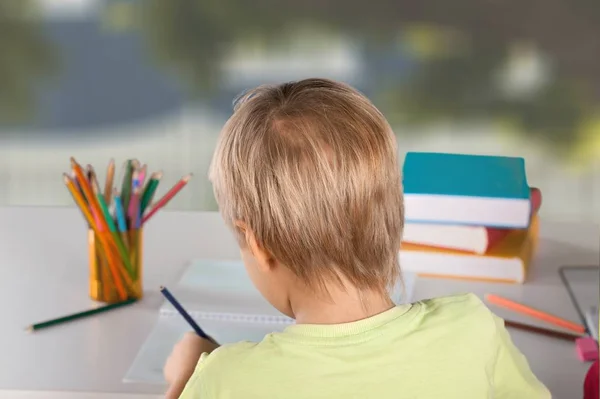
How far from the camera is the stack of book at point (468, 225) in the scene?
4.61ft

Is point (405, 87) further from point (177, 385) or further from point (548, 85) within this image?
point (177, 385)

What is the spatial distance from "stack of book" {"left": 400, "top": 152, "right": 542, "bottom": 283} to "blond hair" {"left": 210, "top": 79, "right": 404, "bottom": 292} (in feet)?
1.50

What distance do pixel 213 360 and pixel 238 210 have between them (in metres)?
0.14

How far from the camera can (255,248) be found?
952 mm

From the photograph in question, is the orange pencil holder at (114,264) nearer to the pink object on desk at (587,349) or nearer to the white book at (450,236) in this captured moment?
the white book at (450,236)

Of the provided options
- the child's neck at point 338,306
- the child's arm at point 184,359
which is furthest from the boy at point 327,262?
the child's arm at point 184,359

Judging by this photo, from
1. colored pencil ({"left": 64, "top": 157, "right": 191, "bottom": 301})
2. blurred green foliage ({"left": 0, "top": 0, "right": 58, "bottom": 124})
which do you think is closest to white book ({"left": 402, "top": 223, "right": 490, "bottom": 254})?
colored pencil ({"left": 64, "top": 157, "right": 191, "bottom": 301})

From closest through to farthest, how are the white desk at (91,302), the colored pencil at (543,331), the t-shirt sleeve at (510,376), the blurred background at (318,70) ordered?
1. the t-shirt sleeve at (510,376)
2. the white desk at (91,302)
3. the colored pencil at (543,331)
4. the blurred background at (318,70)

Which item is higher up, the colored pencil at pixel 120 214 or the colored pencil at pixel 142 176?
the colored pencil at pixel 142 176

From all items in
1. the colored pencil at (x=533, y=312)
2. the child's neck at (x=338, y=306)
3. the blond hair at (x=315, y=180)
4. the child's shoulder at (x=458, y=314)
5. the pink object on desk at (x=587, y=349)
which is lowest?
the pink object on desk at (x=587, y=349)

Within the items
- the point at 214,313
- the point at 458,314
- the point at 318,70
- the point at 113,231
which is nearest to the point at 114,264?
the point at 113,231

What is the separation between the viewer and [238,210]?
947 millimetres

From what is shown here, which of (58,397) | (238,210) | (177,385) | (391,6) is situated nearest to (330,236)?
(238,210)

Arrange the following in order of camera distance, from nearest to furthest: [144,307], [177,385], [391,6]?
[177,385], [144,307], [391,6]
